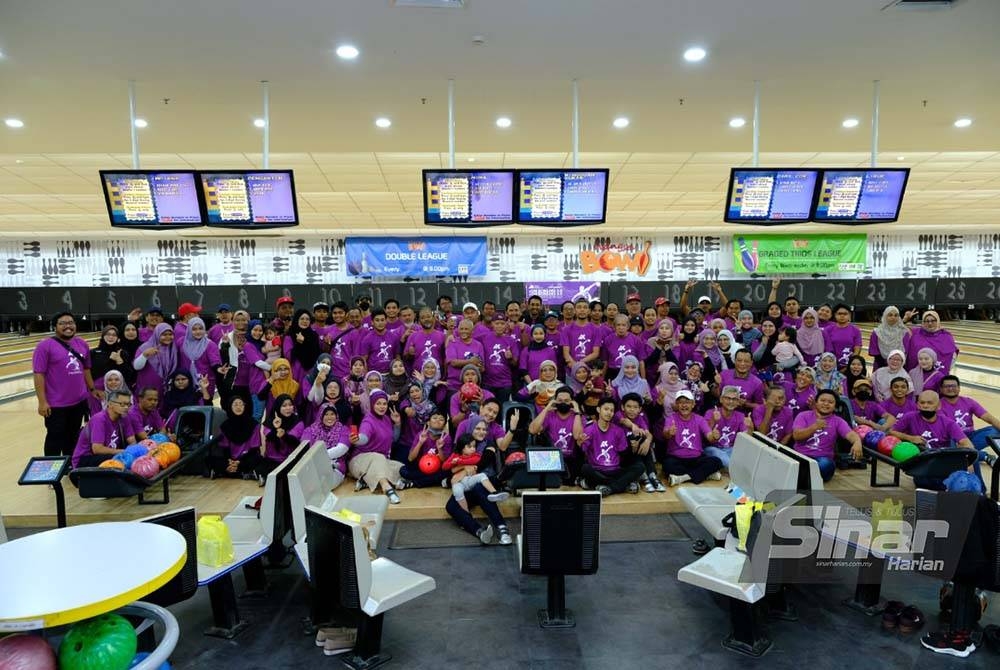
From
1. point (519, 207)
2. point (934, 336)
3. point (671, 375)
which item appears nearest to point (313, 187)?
point (519, 207)

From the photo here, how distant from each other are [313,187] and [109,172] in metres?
4.49

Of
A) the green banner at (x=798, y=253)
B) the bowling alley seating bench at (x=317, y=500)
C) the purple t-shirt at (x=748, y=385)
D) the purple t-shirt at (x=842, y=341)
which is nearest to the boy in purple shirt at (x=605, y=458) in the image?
the purple t-shirt at (x=748, y=385)

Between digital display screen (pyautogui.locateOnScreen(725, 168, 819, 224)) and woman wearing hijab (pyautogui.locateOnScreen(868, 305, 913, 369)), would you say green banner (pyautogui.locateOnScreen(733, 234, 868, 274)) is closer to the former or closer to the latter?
woman wearing hijab (pyautogui.locateOnScreen(868, 305, 913, 369))

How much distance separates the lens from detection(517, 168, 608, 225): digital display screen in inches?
211

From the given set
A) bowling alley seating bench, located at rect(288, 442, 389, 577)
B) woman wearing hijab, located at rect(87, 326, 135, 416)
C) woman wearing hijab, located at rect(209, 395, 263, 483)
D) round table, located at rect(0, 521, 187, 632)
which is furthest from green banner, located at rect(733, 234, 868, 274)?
round table, located at rect(0, 521, 187, 632)

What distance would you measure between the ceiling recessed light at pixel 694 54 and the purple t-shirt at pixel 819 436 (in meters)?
2.86

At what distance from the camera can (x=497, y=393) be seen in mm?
5973

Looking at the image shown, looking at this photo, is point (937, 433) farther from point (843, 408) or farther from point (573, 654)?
point (573, 654)

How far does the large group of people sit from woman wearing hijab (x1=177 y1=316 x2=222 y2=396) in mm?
14

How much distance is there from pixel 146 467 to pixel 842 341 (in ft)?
20.8

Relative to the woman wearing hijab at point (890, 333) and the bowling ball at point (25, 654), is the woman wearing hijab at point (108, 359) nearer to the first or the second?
the bowling ball at point (25, 654)

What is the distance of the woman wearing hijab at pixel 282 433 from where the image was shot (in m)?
4.95

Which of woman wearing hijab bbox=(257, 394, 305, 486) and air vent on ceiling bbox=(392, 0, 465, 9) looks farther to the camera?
woman wearing hijab bbox=(257, 394, 305, 486)

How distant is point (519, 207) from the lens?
5418mm
